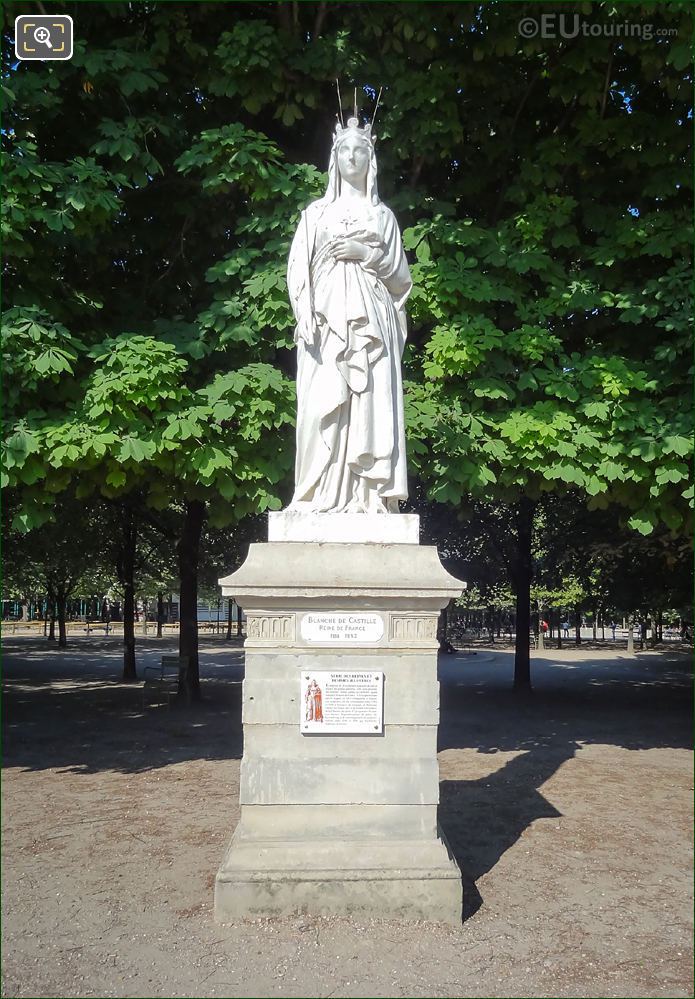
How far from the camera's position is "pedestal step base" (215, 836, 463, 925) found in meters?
4.84

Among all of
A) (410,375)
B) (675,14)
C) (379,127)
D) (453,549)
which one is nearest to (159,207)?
(379,127)

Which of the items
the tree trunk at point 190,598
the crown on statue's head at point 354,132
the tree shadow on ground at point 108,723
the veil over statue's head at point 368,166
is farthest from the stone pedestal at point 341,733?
the tree trunk at point 190,598

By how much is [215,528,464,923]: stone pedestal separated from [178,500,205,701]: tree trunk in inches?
401

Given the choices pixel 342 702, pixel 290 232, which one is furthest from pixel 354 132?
pixel 342 702

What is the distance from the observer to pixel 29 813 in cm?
787

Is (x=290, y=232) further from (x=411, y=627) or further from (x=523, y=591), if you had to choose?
(x=523, y=591)

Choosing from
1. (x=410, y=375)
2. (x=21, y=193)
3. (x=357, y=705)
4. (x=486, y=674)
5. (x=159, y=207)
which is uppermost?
(x=159, y=207)

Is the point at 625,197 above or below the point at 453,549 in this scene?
above

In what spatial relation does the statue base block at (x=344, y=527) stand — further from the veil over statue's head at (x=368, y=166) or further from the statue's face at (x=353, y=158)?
the statue's face at (x=353, y=158)

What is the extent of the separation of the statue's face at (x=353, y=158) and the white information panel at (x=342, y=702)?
146 inches


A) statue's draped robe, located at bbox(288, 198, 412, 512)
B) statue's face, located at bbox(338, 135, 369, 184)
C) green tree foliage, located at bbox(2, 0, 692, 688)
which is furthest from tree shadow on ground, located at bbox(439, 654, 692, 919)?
statue's face, located at bbox(338, 135, 369, 184)

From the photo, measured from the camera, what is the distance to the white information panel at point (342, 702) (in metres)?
5.14

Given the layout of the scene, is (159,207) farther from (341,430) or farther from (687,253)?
(687,253)

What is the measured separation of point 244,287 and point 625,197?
4.92 meters
